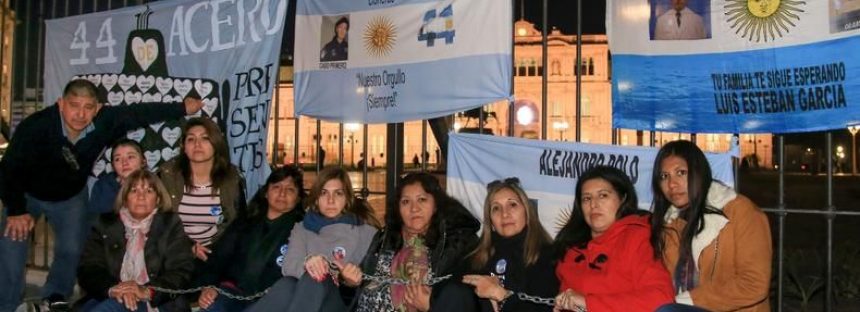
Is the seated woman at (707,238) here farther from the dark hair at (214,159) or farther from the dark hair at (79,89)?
the dark hair at (79,89)

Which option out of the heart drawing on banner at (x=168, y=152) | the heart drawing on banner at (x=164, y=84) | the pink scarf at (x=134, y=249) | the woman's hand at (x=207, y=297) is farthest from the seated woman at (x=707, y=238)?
the heart drawing on banner at (x=164, y=84)

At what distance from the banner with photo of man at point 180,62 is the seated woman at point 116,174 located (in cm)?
33

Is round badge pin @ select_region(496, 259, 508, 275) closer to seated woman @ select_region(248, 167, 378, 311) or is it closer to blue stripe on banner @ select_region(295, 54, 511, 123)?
seated woman @ select_region(248, 167, 378, 311)

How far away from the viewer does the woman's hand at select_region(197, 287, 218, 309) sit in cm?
480

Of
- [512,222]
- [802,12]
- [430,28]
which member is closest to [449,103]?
[430,28]

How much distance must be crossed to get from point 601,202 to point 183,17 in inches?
155

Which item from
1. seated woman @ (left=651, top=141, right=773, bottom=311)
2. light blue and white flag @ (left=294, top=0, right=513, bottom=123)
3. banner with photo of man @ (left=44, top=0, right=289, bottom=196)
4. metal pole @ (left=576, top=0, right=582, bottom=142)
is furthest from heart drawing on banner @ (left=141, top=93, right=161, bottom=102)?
seated woman @ (left=651, top=141, right=773, bottom=311)

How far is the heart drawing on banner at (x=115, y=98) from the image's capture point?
6434 mm

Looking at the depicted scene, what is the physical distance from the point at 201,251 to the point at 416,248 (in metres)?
1.48

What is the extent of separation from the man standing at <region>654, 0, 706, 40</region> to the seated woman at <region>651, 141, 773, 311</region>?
836mm

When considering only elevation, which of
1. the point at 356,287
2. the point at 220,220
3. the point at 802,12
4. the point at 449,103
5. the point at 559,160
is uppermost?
the point at 802,12

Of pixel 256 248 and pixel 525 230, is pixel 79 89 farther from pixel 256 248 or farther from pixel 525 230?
pixel 525 230

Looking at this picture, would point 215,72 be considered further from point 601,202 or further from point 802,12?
point 802,12

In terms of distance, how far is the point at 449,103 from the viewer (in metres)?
4.93
